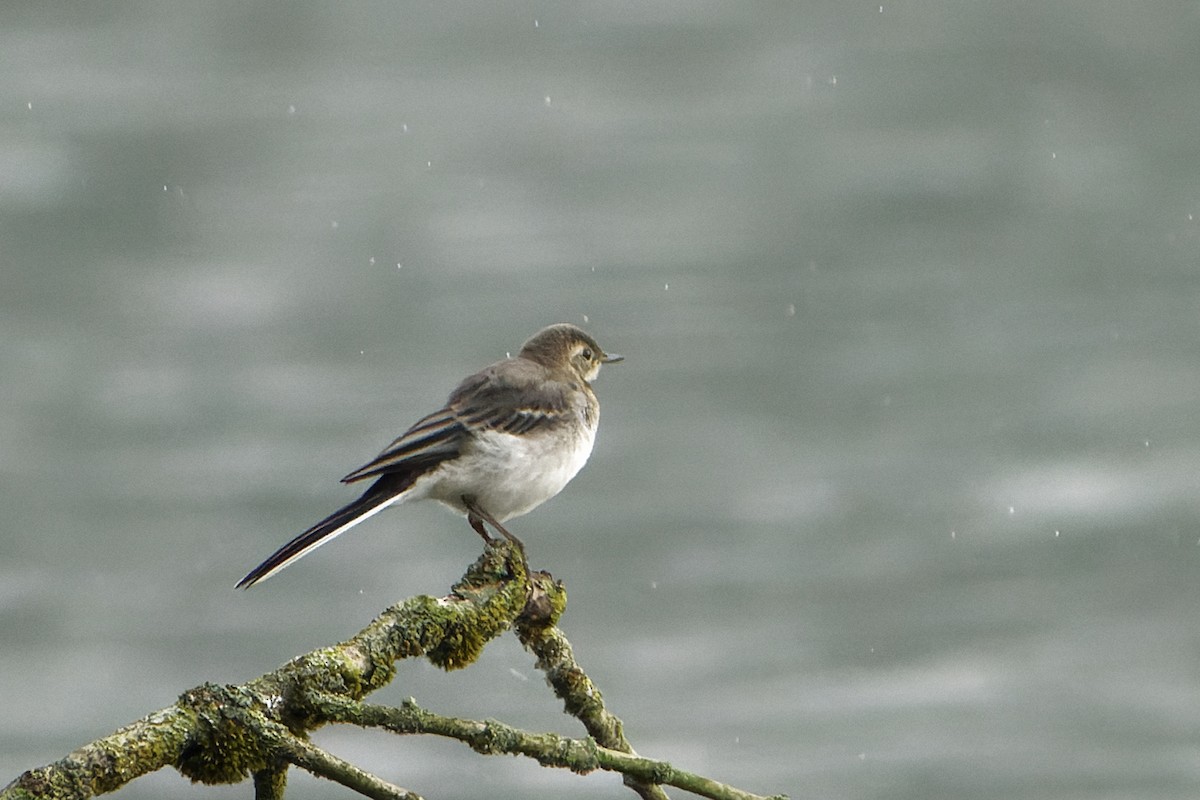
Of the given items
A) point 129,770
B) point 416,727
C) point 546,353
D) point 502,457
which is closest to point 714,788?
point 416,727

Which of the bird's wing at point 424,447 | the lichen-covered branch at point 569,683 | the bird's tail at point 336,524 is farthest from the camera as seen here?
the bird's wing at point 424,447

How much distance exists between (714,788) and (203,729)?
41.4 inches

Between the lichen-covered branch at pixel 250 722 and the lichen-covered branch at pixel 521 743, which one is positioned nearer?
the lichen-covered branch at pixel 250 722

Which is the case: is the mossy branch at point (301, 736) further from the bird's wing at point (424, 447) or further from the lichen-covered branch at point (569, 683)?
the bird's wing at point (424, 447)

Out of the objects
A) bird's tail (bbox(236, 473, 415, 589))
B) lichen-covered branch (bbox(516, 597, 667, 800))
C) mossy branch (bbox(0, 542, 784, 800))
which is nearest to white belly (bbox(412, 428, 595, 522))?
bird's tail (bbox(236, 473, 415, 589))

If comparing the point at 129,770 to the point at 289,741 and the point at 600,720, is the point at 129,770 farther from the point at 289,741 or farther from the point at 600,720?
the point at 600,720

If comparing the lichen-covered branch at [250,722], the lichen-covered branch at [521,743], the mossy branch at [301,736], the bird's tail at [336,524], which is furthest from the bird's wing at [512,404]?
the lichen-covered branch at [521,743]

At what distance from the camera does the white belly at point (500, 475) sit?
23.2ft

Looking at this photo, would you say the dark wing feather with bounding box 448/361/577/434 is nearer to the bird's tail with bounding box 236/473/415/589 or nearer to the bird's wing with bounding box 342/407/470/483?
the bird's wing with bounding box 342/407/470/483

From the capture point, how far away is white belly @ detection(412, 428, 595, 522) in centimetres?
708

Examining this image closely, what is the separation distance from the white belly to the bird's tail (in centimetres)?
13

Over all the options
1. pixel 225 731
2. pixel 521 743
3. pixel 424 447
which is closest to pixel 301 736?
pixel 225 731

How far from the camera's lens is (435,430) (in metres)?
7.15

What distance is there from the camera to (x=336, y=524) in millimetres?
6078
